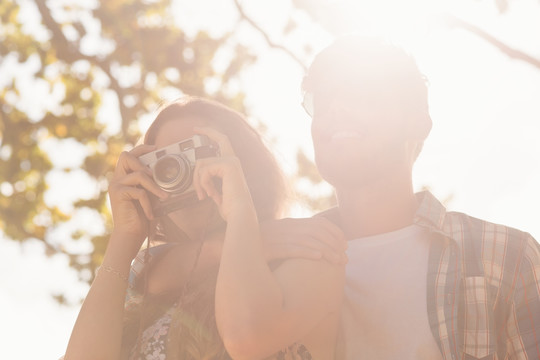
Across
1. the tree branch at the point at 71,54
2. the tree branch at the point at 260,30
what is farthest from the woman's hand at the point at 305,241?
the tree branch at the point at 71,54

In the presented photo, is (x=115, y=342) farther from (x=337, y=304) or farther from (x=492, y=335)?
(x=492, y=335)

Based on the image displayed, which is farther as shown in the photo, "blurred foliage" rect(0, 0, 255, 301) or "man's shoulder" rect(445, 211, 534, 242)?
"blurred foliage" rect(0, 0, 255, 301)

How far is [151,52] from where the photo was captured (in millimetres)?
8859

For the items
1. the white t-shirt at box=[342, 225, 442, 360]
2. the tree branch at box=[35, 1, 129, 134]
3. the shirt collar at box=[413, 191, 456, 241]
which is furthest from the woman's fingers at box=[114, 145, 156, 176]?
the tree branch at box=[35, 1, 129, 134]

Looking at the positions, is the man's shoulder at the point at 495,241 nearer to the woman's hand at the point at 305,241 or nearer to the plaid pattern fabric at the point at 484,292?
the plaid pattern fabric at the point at 484,292

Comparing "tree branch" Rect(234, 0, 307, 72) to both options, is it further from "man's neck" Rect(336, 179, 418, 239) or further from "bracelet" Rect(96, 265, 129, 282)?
"bracelet" Rect(96, 265, 129, 282)

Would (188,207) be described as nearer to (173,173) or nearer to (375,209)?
(173,173)

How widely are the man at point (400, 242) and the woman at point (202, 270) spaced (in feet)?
1.11

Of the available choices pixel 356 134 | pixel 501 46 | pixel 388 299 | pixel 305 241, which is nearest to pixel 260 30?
pixel 501 46

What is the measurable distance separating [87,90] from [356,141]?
6986 mm

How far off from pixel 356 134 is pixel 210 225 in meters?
0.87

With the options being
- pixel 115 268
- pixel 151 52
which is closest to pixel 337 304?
pixel 115 268

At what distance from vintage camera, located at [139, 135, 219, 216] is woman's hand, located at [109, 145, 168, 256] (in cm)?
5

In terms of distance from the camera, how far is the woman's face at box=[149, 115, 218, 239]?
2.94 meters
